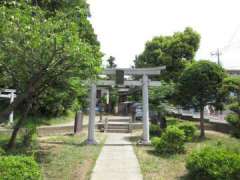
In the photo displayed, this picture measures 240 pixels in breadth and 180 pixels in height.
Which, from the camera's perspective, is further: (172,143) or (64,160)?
(172,143)

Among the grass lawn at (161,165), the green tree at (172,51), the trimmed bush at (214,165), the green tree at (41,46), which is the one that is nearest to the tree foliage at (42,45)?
the green tree at (41,46)

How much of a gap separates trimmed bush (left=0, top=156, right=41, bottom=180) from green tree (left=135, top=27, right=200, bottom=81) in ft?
68.3

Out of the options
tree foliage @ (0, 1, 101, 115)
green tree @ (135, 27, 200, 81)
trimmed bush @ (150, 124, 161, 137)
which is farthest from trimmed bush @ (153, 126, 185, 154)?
green tree @ (135, 27, 200, 81)

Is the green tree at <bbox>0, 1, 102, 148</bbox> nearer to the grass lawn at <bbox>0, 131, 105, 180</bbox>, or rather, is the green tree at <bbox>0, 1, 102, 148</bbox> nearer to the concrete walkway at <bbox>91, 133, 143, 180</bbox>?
the grass lawn at <bbox>0, 131, 105, 180</bbox>

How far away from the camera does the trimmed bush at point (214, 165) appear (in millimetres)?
5246

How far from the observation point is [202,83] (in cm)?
1204

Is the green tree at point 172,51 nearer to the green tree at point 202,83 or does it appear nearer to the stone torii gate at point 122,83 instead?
the green tree at point 202,83

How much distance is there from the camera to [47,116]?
19.4m

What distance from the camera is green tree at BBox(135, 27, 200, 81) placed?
25161 mm

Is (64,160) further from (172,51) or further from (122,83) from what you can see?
(172,51)

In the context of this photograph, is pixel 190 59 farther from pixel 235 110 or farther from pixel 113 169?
pixel 113 169

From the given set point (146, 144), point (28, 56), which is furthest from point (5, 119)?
point (28, 56)

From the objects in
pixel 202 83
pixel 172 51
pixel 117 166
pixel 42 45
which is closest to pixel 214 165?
pixel 117 166

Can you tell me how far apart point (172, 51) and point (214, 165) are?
2136 centimetres
